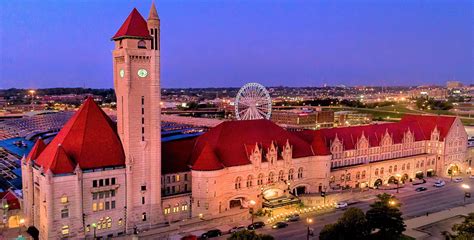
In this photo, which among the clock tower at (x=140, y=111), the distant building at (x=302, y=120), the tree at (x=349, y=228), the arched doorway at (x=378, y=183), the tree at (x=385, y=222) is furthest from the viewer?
the distant building at (x=302, y=120)

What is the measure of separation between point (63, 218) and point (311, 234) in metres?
32.3

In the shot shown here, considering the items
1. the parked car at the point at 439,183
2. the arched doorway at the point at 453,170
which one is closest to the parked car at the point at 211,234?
the parked car at the point at 439,183

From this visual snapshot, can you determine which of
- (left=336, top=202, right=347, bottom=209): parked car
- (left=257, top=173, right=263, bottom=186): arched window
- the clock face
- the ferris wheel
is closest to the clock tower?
the clock face

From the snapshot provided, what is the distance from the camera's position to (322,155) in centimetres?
7838

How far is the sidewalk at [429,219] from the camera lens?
61.5 metres

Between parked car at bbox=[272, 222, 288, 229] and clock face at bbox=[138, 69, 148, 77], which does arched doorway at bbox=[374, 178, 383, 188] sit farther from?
clock face at bbox=[138, 69, 148, 77]

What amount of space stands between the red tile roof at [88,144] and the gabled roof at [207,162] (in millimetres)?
11084

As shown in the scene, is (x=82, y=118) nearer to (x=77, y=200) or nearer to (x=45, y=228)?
(x=77, y=200)

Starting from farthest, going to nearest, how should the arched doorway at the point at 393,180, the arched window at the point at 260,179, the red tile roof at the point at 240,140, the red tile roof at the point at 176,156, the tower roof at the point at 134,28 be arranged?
the arched doorway at the point at 393,180 → the arched window at the point at 260,179 → the red tile roof at the point at 240,140 → the red tile roof at the point at 176,156 → the tower roof at the point at 134,28

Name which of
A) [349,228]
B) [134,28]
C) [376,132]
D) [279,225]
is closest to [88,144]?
[134,28]

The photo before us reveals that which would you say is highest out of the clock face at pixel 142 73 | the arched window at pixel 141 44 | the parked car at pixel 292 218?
the arched window at pixel 141 44

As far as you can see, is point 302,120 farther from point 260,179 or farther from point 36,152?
point 36,152

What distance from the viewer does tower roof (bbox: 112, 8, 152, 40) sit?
58562 millimetres

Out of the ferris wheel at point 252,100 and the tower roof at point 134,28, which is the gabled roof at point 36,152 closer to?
the tower roof at point 134,28
